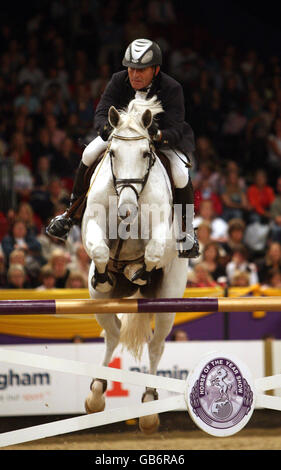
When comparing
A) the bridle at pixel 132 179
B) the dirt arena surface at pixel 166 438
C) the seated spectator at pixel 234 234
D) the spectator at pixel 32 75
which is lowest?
the dirt arena surface at pixel 166 438

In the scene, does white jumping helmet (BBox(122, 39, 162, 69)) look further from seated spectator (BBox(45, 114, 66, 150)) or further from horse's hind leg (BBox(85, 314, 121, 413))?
seated spectator (BBox(45, 114, 66, 150))

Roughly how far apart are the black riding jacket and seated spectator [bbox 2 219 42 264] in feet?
A: 12.8

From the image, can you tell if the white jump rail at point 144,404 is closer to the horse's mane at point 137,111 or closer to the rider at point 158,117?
the rider at point 158,117

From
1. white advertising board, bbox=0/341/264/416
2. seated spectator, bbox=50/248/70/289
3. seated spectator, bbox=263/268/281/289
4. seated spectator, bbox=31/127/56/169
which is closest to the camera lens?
white advertising board, bbox=0/341/264/416

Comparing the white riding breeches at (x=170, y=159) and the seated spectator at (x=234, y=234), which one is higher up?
the white riding breeches at (x=170, y=159)

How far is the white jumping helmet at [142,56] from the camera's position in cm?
530

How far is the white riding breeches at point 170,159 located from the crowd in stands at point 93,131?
311cm

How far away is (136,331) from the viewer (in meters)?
6.05

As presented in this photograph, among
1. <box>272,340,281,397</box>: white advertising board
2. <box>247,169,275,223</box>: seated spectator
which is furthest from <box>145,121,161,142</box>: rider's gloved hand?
<box>247,169,275,223</box>: seated spectator

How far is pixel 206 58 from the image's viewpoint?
43.2 feet

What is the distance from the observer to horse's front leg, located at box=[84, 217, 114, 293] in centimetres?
505

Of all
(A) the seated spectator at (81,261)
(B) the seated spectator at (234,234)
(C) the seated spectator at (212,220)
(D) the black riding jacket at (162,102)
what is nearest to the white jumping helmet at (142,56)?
(D) the black riding jacket at (162,102)

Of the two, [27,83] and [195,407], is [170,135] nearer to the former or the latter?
[195,407]
